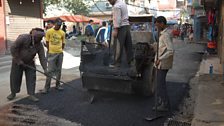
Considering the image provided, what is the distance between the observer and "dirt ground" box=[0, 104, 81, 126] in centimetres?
548

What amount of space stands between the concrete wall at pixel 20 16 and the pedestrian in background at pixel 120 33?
10.0m

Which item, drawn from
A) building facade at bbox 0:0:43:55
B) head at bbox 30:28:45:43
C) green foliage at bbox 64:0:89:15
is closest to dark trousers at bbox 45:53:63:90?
head at bbox 30:28:45:43

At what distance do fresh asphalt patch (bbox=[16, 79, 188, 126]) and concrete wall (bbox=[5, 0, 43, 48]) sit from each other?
8.60m

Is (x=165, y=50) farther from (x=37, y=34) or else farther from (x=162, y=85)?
(x=37, y=34)

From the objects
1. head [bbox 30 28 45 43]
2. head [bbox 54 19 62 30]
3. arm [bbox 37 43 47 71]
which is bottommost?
arm [bbox 37 43 47 71]

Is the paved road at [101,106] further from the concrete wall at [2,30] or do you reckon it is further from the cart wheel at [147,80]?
the concrete wall at [2,30]

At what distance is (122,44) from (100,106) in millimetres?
1381

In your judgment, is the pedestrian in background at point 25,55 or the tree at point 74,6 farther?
the tree at point 74,6

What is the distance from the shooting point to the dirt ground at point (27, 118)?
5.48 meters

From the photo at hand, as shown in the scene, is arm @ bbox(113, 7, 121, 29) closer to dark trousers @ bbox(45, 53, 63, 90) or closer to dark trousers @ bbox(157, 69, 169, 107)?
dark trousers @ bbox(157, 69, 169, 107)

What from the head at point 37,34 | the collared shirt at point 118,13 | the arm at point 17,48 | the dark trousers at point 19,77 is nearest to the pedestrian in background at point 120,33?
the collared shirt at point 118,13

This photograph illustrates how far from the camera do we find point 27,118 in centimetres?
578

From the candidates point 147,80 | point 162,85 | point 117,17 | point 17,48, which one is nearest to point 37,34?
point 17,48

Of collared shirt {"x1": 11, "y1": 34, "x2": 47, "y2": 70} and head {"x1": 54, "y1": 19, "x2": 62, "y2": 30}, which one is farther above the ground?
head {"x1": 54, "y1": 19, "x2": 62, "y2": 30}
